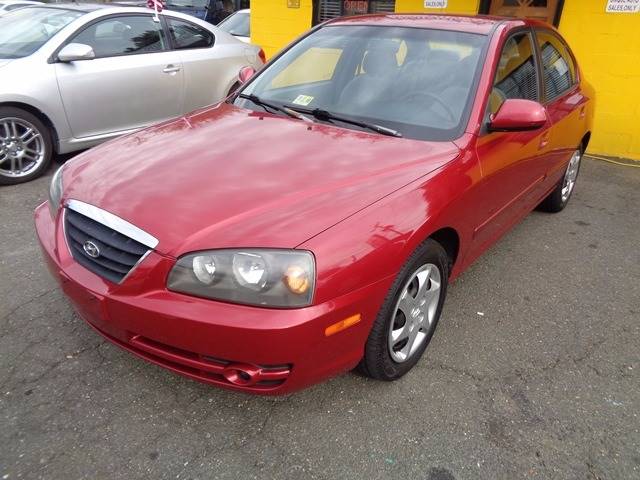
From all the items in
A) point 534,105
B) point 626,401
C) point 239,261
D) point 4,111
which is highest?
point 534,105

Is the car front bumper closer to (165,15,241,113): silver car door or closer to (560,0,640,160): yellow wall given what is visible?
(165,15,241,113): silver car door

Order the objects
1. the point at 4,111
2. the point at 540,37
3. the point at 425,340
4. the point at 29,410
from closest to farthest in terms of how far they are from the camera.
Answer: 1. the point at 29,410
2. the point at 425,340
3. the point at 540,37
4. the point at 4,111

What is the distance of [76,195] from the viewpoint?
2.25 metres

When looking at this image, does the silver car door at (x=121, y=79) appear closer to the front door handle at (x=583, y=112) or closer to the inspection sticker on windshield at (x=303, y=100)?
the inspection sticker on windshield at (x=303, y=100)

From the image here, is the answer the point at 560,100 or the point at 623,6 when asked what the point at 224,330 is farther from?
the point at 623,6

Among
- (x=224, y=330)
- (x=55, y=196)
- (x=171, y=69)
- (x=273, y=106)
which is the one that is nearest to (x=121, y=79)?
(x=171, y=69)

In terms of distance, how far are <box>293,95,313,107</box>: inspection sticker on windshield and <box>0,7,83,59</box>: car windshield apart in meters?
3.22

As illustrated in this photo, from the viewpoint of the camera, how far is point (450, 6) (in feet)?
23.3

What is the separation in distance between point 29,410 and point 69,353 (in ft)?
1.26

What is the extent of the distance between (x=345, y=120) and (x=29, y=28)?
4180 mm

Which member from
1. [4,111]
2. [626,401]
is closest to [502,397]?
[626,401]

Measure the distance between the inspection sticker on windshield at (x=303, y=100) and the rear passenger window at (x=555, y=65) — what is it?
1731 mm

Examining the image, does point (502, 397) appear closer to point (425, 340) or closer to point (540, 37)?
point (425, 340)

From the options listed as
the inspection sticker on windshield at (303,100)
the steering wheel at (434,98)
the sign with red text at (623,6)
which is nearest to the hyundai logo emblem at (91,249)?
the inspection sticker on windshield at (303,100)
